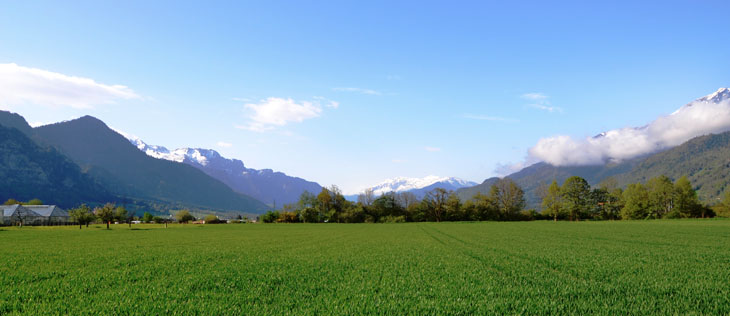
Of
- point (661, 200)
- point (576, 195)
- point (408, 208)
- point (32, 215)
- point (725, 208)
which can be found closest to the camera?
point (725, 208)

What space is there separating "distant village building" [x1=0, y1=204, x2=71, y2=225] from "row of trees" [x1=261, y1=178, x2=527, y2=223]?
269ft

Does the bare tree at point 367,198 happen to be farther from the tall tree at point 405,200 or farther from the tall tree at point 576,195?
the tall tree at point 576,195

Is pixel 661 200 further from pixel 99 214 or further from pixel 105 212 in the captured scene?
pixel 99 214

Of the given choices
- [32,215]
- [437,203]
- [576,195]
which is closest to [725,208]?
[576,195]

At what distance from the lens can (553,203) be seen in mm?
136750

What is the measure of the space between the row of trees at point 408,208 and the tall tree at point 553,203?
8.02 meters

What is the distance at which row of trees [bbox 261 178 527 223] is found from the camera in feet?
446

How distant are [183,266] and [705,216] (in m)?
159

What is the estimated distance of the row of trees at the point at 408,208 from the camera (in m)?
136

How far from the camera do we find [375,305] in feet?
35.7

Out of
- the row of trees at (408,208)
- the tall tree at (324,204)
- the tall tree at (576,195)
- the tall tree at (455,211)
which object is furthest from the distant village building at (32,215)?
the tall tree at (576,195)

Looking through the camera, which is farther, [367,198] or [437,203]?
[367,198]

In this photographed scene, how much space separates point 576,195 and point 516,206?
21.3 m

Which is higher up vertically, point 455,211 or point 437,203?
point 437,203
